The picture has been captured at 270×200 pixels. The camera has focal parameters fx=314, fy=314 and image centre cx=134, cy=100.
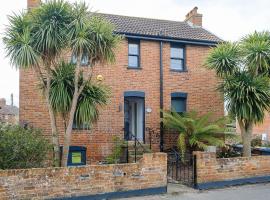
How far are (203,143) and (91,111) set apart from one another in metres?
5.60

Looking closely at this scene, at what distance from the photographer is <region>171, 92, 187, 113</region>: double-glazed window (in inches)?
607

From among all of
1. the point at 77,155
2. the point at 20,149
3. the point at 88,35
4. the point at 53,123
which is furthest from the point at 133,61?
the point at 20,149

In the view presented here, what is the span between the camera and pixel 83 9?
31.5 feet

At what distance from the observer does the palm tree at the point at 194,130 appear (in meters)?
12.7

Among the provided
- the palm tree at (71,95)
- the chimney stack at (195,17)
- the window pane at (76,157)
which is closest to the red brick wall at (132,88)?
the window pane at (76,157)

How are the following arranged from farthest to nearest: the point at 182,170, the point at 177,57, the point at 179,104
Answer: the point at 177,57 → the point at 179,104 → the point at 182,170

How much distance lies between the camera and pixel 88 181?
27.5 feet

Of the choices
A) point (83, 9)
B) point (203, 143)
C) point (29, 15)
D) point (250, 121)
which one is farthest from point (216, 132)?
point (29, 15)

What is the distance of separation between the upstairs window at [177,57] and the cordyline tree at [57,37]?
6.49 m

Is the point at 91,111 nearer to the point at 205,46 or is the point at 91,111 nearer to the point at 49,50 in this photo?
the point at 49,50

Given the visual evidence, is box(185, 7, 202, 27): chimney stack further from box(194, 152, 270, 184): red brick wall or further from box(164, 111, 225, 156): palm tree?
box(194, 152, 270, 184): red brick wall

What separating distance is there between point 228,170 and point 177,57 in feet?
23.4

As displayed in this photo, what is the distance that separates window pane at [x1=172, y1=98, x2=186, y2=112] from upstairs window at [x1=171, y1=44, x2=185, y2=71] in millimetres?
1558

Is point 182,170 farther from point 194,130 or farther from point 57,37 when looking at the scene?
point 57,37
